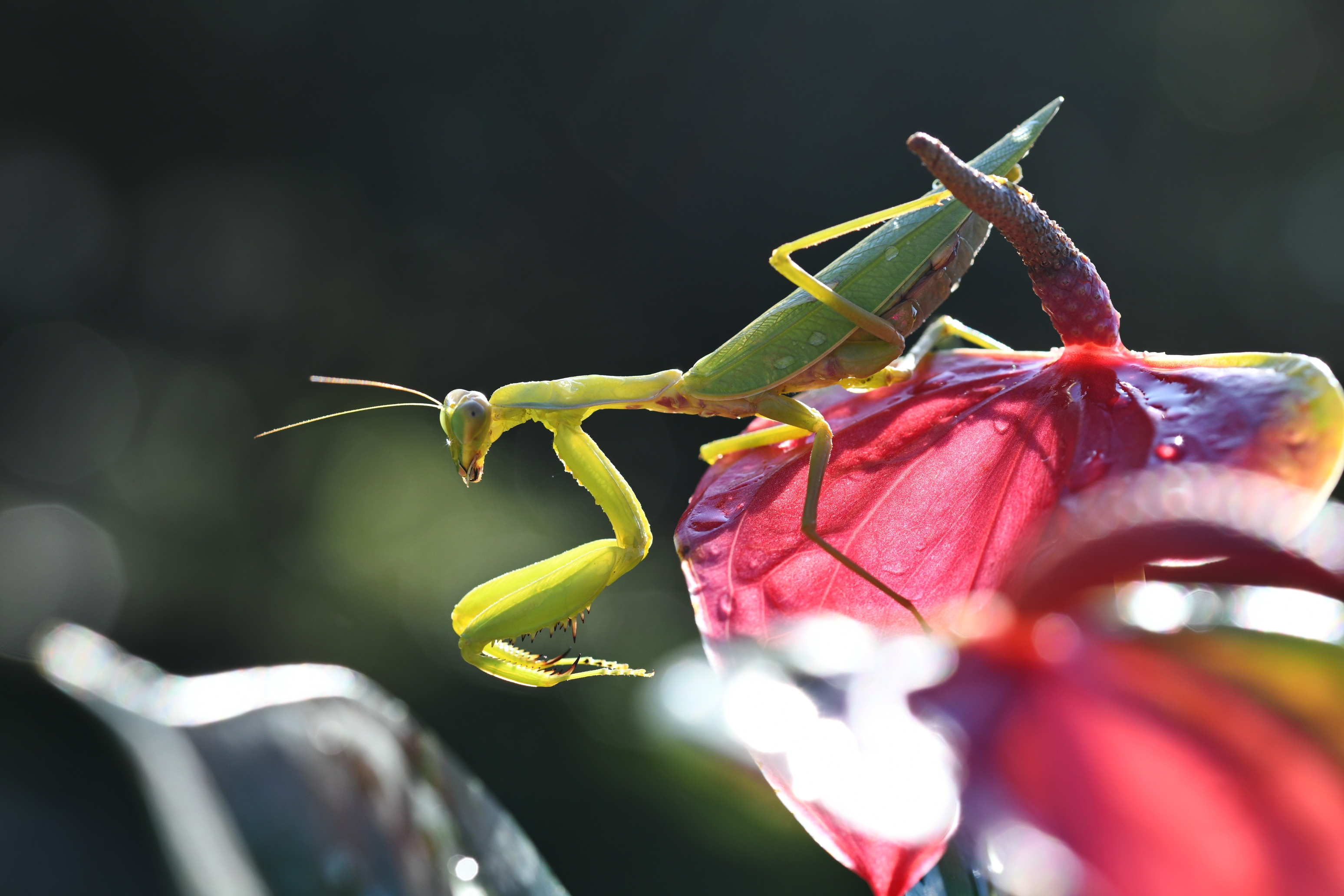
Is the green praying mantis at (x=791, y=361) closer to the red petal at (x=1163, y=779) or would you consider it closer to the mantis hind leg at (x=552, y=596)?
the mantis hind leg at (x=552, y=596)

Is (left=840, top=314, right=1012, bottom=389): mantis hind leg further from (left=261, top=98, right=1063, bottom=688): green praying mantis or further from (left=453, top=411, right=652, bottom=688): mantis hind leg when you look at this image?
(left=453, top=411, right=652, bottom=688): mantis hind leg

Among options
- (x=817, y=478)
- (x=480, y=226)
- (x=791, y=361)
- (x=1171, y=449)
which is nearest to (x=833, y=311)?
(x=791, y=361)

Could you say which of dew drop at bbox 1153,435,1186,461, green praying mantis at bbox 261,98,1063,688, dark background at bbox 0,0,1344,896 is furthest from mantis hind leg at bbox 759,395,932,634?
dark background at bbox 0,0,1344,896

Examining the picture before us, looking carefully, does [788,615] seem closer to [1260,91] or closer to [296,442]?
[296,442]

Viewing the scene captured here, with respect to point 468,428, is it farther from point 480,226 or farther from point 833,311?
point 480,226

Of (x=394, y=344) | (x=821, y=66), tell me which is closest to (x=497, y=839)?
(x=394, y=344)

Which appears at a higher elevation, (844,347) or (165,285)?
(844,347)
